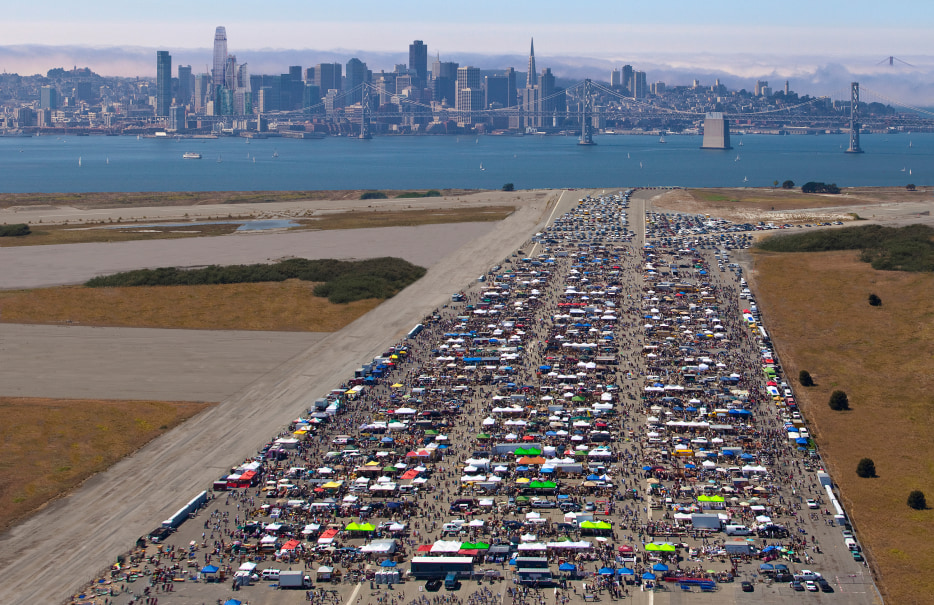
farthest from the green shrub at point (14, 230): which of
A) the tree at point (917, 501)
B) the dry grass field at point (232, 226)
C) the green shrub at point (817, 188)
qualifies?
the green shrub at point (817, 188)

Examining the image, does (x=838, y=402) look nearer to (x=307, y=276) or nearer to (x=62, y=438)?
(x=62, y=438)

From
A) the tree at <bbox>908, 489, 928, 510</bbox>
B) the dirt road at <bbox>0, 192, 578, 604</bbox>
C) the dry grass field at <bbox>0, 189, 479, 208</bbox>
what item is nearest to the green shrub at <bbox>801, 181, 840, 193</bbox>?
the dry grass field at <bbox>0, 189, 479, 208</bbox>

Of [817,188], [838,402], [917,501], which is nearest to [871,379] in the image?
[838,402]

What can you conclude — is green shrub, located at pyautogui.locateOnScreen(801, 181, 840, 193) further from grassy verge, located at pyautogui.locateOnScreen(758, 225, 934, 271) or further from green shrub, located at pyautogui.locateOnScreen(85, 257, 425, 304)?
green shrub, located at pyautogui.locateOnScreen(85, 257, 425, 304)

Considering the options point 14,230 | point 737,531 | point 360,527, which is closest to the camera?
point 737,531

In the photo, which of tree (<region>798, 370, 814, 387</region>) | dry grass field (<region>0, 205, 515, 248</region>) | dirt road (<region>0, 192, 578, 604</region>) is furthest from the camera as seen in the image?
dry grass field (<region>0, 205, 515, 248</region>)

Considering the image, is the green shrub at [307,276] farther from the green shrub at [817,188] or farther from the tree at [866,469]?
the green shrub at [817,188]

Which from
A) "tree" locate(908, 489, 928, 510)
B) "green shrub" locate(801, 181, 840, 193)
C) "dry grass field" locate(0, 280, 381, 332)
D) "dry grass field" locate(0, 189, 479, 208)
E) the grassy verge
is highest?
"green shrub" locate(801, 181, 840, 193)
